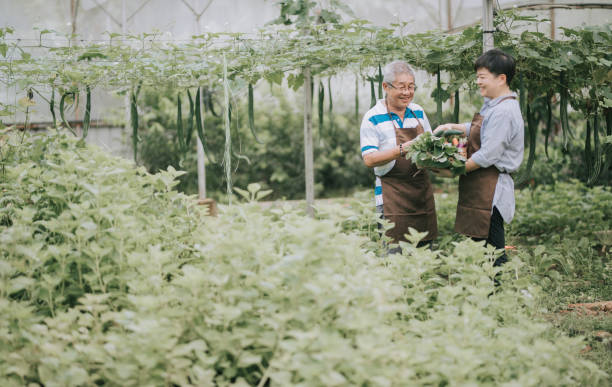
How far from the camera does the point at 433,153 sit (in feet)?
9.12

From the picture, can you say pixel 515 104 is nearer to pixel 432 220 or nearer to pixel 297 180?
pixel 432 220

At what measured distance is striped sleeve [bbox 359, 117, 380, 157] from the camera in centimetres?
298

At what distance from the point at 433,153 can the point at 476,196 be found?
342 millimetres

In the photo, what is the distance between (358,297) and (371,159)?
4.72 ft

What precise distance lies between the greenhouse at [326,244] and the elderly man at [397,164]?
11 millimetres

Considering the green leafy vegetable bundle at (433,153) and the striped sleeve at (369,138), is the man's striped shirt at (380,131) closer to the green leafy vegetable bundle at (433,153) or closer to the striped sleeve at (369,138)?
the striped sleeve at (369,138)

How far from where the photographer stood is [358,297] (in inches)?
62.0

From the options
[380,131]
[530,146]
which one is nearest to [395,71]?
[380,131]

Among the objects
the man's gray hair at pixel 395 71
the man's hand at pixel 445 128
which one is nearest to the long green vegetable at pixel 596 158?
the man's hand at pixel 445 128

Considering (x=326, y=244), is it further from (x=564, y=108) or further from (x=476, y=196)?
(x=564, y=108)

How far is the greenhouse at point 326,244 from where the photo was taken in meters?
1.53

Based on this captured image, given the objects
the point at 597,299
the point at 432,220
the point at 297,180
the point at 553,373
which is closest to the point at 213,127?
the point at 297,180

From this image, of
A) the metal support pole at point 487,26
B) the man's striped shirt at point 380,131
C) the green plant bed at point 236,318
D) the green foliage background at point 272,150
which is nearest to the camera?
the green plant bed at point 236,318

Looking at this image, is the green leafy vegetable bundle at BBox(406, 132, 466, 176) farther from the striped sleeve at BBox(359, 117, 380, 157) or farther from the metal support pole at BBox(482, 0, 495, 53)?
the metal support pole at BBox(482, 0, 495, 53)
